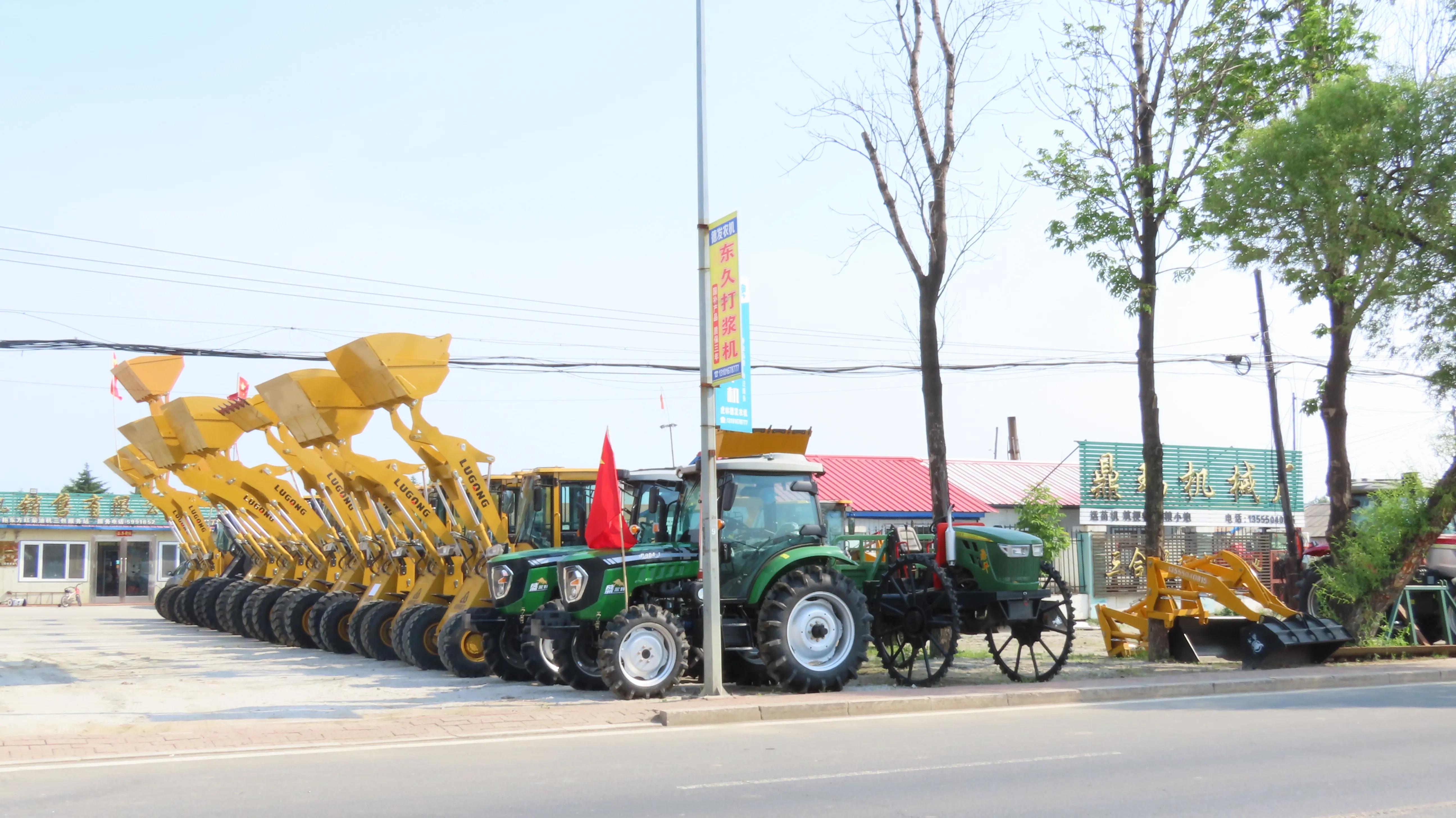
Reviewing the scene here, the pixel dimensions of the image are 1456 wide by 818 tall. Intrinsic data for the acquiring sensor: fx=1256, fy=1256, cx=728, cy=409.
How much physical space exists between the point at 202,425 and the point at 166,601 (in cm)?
890

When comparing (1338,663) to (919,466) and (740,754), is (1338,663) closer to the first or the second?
(740,754)

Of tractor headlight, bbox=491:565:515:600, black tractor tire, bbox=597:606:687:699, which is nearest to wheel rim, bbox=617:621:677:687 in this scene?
black tractor tire, bbox=597:606:687:699

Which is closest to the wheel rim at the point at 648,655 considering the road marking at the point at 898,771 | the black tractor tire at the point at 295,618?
the road marking at the point at 898,771

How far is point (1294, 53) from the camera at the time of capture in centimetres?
1798

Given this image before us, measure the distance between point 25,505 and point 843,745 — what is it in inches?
1633

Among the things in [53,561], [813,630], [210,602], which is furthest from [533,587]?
[53,561]

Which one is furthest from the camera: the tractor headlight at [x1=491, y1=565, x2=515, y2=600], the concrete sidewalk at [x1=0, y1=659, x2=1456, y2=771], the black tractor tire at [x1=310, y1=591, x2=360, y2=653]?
the black tractor tire at [x1=310, y1=591, x2=360, y2=653]

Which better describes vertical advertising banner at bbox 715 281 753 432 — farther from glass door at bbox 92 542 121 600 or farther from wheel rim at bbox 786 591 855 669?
glass door at bbox 92 542 121 600

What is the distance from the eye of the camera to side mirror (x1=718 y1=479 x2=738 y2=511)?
1302cm

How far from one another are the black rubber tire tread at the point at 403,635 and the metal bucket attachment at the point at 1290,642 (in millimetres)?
10815

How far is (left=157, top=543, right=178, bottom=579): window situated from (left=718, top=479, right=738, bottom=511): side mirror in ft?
124

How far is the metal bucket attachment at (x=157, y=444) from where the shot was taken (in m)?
25.9

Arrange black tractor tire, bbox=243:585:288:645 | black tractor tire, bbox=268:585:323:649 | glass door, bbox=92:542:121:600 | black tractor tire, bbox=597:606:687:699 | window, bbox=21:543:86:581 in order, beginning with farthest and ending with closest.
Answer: glass door, bbox=92:542:121:600 → window, bbox=21:543:86:581 → black tractor tire, bbox=243:585:288:645 → black tractor tire, bbox=268:585:323:649 → black tractor tire, bbox=597:606:687:699

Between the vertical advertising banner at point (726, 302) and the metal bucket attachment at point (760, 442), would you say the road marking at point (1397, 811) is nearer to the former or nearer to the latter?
the vertical advertising banner at point (726, 302)
